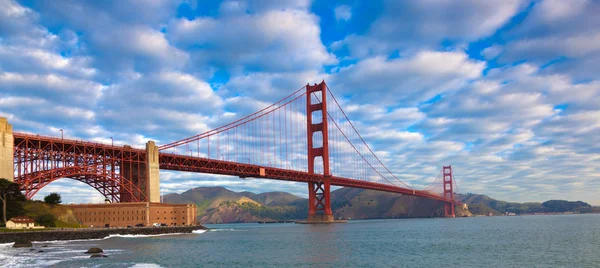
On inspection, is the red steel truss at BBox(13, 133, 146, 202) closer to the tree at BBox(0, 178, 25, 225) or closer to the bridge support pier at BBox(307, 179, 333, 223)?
the tree at BBox(0, 178, 25, 225)

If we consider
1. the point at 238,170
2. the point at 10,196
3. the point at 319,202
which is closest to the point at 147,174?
the point at 238,170

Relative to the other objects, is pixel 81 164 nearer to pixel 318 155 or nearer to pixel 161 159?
pixel 161 159

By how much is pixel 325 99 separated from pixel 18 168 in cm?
7902

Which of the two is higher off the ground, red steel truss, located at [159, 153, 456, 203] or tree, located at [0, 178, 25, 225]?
red steel truss, located at [159, 153, 456, 203]

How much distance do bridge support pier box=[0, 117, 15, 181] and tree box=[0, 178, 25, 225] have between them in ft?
8.85

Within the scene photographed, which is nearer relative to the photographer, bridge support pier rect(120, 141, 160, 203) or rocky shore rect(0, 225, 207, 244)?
rocky shore rect(0, 225, 207, 244)

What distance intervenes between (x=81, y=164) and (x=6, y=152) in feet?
48.2

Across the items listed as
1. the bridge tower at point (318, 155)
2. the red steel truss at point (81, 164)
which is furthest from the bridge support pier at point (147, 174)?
the bridge tower at point (318, 155)

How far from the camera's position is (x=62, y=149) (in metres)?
82.9

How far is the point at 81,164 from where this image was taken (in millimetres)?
86438

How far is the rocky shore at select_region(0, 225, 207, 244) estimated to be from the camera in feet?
214

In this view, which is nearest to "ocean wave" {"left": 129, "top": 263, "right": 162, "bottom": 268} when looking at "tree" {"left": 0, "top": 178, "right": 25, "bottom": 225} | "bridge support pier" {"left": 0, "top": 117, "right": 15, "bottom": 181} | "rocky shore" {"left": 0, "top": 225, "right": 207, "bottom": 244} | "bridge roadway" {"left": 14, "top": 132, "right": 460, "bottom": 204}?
"rocky shore" {"left": 0, "top": 225, "right": 207, "bottom": 244}

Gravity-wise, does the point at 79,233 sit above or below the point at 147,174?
below

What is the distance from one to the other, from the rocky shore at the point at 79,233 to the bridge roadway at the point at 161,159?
41.5ft
